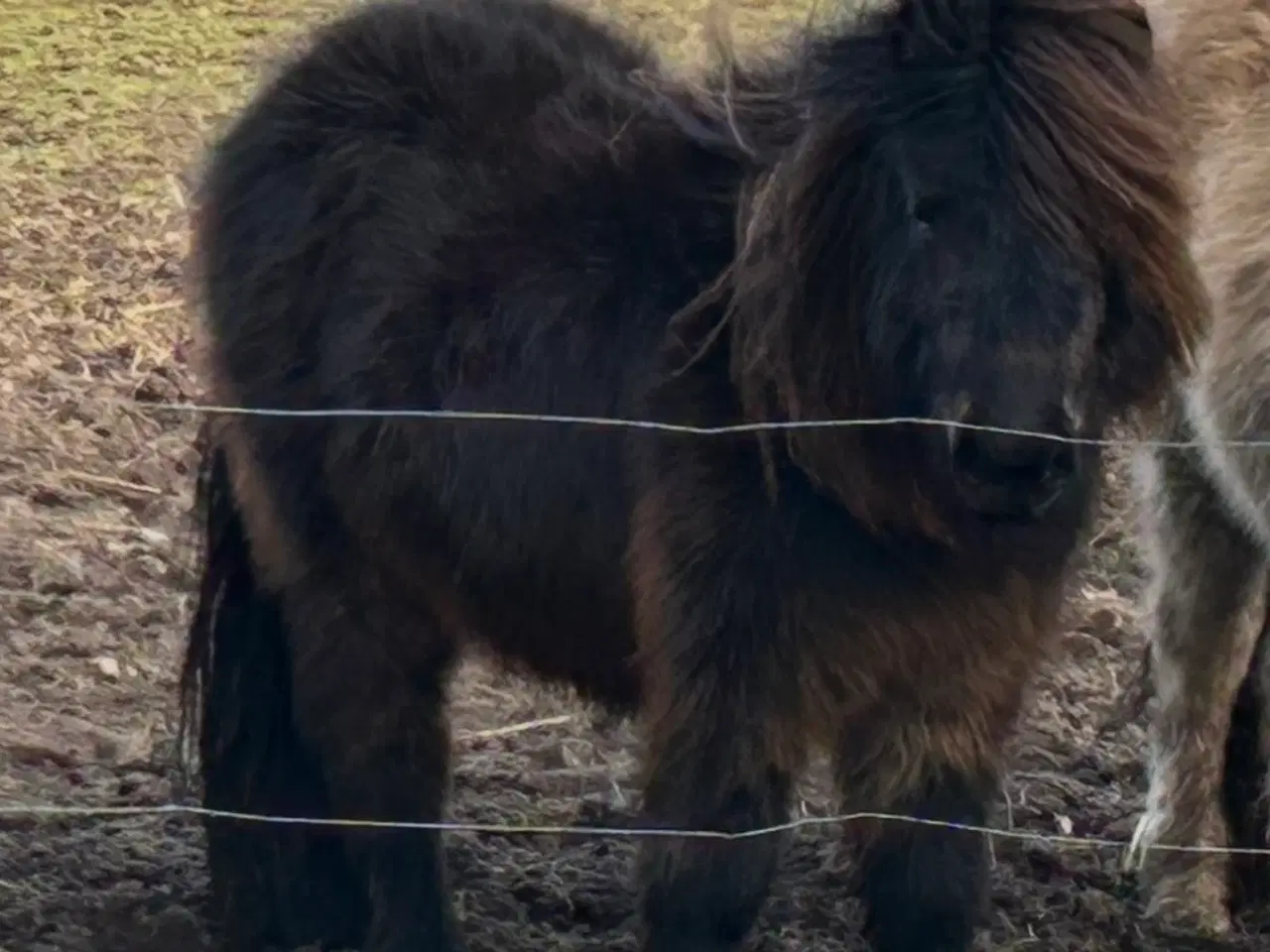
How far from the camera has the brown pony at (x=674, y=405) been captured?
224 centimetres

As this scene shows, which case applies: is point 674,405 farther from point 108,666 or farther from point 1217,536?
point 108,666

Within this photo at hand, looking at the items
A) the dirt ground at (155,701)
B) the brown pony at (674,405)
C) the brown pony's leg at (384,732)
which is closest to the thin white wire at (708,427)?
the brown pony at (674,405)

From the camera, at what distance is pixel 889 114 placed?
2264 millimetres

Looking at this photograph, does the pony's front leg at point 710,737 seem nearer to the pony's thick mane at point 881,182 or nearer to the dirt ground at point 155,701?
the pony's thick mane at point 881,182

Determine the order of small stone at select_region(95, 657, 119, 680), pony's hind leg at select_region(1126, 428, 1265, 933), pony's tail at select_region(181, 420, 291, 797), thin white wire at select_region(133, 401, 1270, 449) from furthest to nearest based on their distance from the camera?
small stone at select_region(95, 657, 119, 680) → pony's hind leg at select_region(1126, 428, 1265, 933) → pony's tail at select_region(181, 420, 291, 797) → thin white wire at select_region(133, 401, 1270, 449)

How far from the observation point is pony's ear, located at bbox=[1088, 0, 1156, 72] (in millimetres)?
→ 2295

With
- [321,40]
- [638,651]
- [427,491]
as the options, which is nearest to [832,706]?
[638,651]

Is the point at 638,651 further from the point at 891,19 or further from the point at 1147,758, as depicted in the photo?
the point at 1147,758

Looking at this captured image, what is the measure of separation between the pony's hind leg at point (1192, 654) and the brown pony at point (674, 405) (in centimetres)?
86

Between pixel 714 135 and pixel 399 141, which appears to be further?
pixel 399 141

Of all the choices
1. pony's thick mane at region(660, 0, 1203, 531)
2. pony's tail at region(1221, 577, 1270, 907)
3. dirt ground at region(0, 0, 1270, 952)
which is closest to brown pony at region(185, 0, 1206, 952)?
pony's thick mane at region(660, 0, 1203, 531)

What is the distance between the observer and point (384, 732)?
293 centimetres

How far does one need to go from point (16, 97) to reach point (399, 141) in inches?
150

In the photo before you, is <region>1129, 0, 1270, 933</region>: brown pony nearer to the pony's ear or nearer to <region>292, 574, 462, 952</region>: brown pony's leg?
the pony's ear
